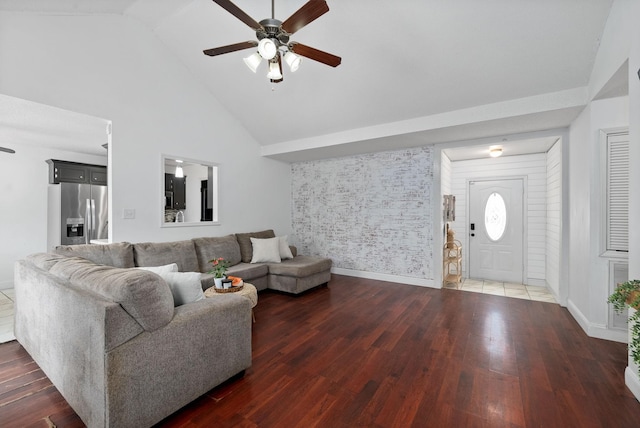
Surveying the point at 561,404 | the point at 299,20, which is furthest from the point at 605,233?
the point at 299,20

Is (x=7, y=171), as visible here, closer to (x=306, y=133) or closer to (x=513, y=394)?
(x=306, y=133)

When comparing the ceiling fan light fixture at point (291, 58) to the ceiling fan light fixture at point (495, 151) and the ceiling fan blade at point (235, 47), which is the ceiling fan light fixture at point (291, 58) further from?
the ceiling fan light fixture at point (495, 151)

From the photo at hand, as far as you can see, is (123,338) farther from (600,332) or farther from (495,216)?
(495,216)

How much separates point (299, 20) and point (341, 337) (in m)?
2.84

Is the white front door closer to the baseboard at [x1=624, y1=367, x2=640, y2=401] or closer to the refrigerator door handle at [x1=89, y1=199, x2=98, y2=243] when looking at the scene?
the baseboard at [x1=624, y1=367, x2=640, y2=401]

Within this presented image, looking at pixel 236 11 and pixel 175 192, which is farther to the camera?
pixel 175 192

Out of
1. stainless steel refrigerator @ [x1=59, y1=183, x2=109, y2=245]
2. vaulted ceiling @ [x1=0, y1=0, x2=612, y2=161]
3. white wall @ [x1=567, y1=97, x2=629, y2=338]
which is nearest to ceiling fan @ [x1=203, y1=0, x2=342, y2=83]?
vaulted ceiling @ [x1=0, y1=0, x2=612, y2=161]

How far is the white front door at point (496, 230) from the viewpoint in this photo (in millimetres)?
5098

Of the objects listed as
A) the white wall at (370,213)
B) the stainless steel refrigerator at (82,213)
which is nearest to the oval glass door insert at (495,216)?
the white wall at (370,213)

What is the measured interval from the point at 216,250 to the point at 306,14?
3.44 metres

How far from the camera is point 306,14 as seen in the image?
1.93m

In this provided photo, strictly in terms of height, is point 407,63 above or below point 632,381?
above

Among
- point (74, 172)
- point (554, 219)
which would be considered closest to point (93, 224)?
point (74, 172)

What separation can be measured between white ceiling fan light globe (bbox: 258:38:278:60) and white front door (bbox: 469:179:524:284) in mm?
4879
